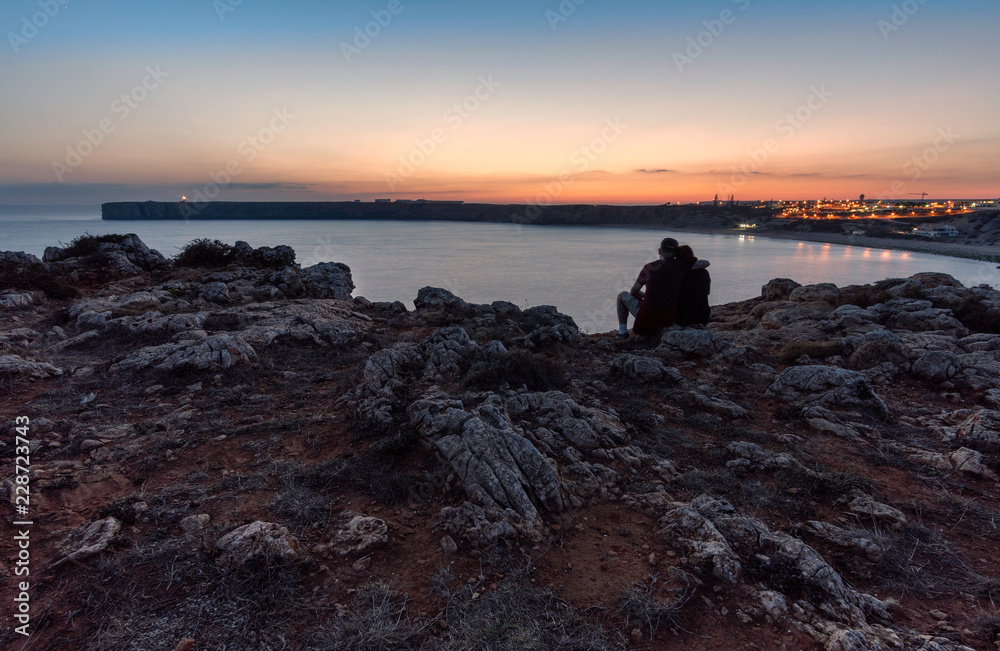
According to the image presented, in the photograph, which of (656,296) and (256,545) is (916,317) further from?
(256,545)

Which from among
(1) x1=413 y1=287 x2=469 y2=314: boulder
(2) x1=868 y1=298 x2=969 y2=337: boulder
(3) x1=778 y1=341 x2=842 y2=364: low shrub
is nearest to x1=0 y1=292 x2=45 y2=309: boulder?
(1) x1=413 y1=287 x2=469 y2=314: boulder

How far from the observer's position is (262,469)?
13.8 feet

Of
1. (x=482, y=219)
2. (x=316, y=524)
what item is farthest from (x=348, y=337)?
(x=482, y=219)

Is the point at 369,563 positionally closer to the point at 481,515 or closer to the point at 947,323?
the point at 481,515

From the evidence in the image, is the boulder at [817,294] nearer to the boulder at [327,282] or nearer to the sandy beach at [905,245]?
the boulder at [327,282]

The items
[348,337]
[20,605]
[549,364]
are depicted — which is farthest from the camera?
[348,337]

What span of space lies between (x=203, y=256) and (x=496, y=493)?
A: 15779 millimetres

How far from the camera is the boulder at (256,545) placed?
2939 mm

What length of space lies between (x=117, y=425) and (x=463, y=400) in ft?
13.0

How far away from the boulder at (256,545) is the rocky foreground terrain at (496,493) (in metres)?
Result: 0.02

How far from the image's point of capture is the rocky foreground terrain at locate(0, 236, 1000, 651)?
2.60 m

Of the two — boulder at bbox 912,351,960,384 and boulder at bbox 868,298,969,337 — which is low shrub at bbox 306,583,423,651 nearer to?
boulder at bbox 912,351,960,384

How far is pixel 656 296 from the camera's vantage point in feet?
29.5

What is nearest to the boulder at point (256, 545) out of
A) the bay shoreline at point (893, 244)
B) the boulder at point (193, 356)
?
the boulder at point (193, 356)
